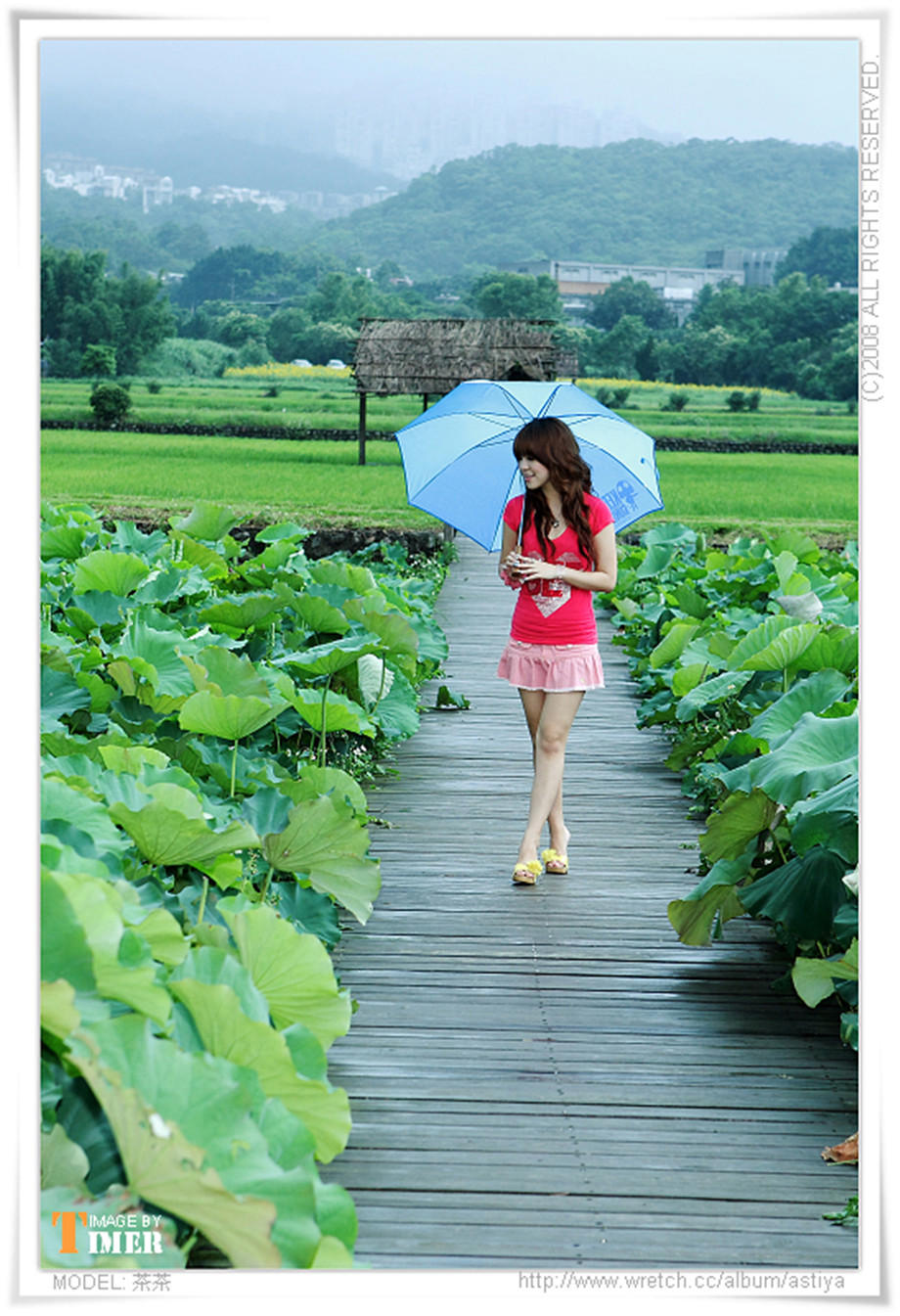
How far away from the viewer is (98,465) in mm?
23094

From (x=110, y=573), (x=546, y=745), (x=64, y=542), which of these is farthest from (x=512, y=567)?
(x=64, y=542)

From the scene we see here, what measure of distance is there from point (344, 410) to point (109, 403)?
7.63m

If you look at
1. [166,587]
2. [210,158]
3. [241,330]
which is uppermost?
[210,158]

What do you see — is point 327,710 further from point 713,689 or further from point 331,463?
point 331,463

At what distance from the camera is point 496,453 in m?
4.28

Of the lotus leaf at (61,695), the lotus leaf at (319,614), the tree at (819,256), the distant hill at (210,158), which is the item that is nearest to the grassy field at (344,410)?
the tree at (819,256)

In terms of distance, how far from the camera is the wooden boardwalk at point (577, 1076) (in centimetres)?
206

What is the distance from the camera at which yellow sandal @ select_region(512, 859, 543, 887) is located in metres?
3.78

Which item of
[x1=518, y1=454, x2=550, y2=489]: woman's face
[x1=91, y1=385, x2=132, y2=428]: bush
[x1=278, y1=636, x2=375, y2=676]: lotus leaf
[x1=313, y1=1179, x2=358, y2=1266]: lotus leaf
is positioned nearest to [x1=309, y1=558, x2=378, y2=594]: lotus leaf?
[x1=278, y1=636, x2=375, y2=676]: lotus leaf

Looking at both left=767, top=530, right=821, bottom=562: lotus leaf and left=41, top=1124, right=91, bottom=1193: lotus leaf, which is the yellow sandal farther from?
left=767, top=530, right=821, bottom=562: lotus leaf

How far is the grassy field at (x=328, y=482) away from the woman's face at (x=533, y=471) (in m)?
12.9

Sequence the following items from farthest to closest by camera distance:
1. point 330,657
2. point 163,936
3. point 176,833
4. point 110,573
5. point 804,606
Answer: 1. point 804,606
2. point 110,573
3. point 330,657
4. point 176,833
5. point 163,936

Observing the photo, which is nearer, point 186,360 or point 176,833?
point 176,833

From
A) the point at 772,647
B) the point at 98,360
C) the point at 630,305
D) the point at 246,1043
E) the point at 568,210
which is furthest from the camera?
the point at 568,210
